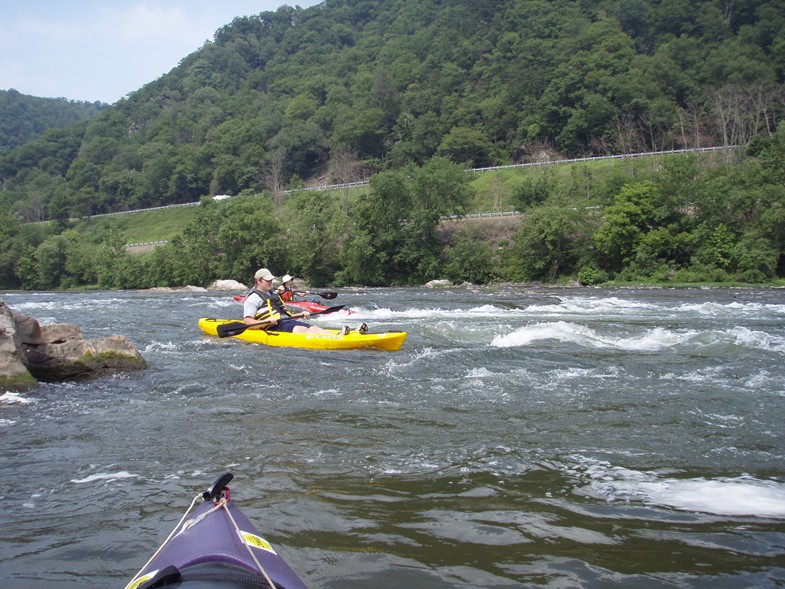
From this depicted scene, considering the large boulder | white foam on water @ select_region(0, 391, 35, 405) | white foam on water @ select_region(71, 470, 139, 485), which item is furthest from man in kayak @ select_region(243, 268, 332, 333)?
white foam on water @ select_region(71, 470, 139, 485)

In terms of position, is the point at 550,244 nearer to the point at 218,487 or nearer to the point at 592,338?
the point at 592,338

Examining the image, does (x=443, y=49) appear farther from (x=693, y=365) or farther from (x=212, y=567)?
(x=212, y=567)

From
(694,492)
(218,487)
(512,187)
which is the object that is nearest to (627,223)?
(512,187)

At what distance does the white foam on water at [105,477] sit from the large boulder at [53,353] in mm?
3973

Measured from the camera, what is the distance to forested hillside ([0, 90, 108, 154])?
162 m

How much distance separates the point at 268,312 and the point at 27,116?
643ft

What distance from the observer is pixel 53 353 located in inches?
364

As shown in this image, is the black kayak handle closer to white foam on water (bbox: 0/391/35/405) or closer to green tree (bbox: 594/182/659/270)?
white foam on water (bbox: 0/391/35/405)

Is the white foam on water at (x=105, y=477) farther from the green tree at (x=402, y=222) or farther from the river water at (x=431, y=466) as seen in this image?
the green tree at (x=402, y=222)

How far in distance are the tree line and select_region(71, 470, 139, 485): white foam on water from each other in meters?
29.5

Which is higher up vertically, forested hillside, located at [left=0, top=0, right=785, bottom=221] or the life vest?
forested hillside, located at [left=0, top=0, right=785, bottom=221]

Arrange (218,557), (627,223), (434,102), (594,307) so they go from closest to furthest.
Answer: (218,557) < (594,307) < (627,223) < (434,102)

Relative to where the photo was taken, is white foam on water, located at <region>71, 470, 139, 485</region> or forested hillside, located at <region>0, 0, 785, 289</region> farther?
forested hillside, located at <region>0, 0, 785, 289</region>

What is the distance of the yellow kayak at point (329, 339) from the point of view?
11.8 meters
